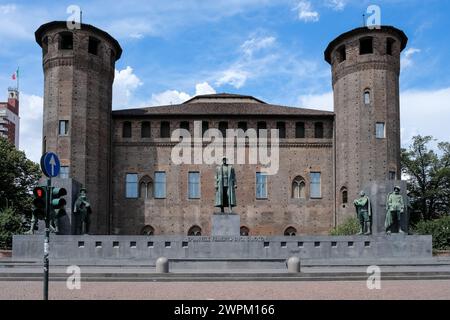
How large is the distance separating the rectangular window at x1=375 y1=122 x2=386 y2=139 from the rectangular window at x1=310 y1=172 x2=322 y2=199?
5695 mm

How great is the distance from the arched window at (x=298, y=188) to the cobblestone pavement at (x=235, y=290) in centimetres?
2733

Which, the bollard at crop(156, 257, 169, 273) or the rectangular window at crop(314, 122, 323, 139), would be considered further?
the rectangular window at crop(314, 122, 323, 139)

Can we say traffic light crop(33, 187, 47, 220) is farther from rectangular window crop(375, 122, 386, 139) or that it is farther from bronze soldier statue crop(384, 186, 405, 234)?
rectangular window crop(375, 122, 386, 139)

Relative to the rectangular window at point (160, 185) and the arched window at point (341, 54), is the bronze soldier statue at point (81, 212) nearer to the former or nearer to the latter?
the rectangular window at point (160, 185)

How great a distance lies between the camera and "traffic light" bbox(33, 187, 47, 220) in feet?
38.3

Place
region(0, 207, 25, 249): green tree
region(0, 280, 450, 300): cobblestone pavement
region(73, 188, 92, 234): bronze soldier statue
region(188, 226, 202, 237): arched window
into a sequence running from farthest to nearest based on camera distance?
region(188, 226, 202, 237): arched window → region(0, 207, 25, 249): green tree → region(73, 188, 92, 234): bronze soldier statue → region(0, 280, 450, 300): cobblestone pavement

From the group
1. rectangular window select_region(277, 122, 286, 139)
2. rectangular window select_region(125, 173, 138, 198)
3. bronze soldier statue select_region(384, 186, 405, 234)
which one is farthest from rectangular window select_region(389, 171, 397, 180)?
rectangular window select_region(125, 173, 138, 198)

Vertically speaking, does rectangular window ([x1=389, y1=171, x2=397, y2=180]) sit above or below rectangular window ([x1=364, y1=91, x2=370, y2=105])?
below

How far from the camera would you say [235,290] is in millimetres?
15234

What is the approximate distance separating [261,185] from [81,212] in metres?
19.0

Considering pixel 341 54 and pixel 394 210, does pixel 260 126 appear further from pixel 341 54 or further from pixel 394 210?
pixel 394 210

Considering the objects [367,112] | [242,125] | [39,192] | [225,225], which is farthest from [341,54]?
[39,192]
